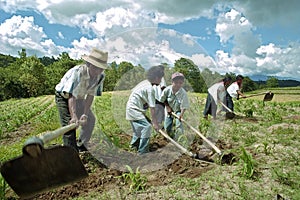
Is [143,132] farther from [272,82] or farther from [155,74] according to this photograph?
[272,82]

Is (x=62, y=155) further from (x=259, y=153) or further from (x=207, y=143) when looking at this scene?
(x=259, y=153)

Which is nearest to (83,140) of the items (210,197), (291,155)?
(210,197)

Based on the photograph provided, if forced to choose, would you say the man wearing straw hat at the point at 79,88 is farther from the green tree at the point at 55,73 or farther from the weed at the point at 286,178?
the green tree at the point at 55,73

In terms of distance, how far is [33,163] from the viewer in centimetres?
216

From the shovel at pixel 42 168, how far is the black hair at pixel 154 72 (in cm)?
207

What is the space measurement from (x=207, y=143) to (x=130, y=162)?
139cm

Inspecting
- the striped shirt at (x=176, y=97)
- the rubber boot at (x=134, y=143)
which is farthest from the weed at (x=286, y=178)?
the rubber boot at (x=134, y=143)

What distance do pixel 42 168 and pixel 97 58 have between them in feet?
6.22

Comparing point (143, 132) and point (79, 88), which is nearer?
point (79, 88)

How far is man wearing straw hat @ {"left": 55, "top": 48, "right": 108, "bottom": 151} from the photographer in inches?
147

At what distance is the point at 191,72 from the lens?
4625 mm

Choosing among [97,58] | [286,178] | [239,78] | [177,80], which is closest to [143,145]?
[177,80]

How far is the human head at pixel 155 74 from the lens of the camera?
4289 mm

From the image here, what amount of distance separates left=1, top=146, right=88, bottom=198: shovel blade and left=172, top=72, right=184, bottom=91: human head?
264cm
